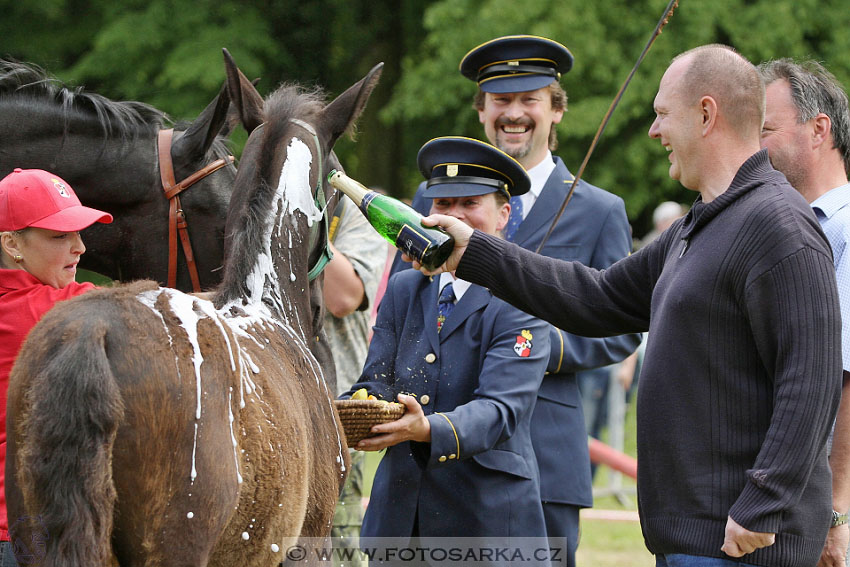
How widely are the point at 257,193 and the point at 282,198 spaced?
0.29 ft

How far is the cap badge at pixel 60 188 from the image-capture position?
10.4 ft

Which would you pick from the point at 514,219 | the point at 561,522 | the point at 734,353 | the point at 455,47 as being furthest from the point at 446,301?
the point at 455,47

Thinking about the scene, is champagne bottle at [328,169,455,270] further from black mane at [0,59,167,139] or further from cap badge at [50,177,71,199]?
black mane at [0,59,167,139]

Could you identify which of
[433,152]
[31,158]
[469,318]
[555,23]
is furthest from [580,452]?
[555,23]

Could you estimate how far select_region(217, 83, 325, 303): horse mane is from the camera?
3.13 m

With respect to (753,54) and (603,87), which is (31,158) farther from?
(753,54)

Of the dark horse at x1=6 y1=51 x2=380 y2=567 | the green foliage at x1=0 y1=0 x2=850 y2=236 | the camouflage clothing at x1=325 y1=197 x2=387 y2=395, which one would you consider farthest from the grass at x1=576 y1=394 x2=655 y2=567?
the dark horse at x1=6 y1=51 x2=380 y2=567

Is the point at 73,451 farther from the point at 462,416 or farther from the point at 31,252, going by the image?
the point at 462,416

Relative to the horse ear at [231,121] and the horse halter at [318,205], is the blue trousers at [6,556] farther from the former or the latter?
the horse ear at [231,121]

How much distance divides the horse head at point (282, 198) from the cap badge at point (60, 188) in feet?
1.77

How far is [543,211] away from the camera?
4.35 meters

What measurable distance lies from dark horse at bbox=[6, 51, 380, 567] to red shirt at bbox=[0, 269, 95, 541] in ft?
1.57

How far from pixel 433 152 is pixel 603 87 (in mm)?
8002

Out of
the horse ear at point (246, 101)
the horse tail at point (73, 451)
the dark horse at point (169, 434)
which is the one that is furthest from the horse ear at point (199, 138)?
the horse tail at point (73, 451)
